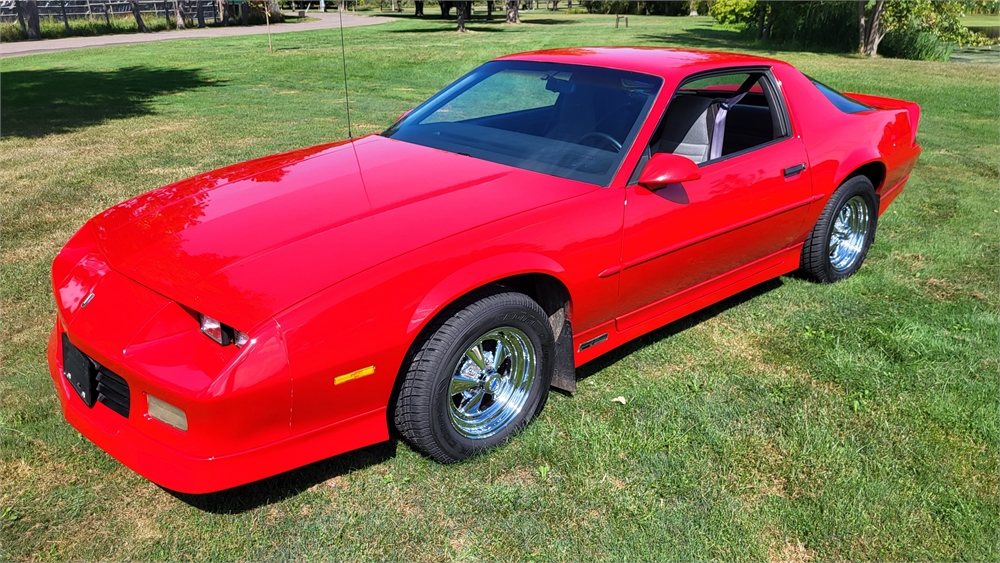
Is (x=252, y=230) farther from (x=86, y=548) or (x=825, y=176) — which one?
(x=825, y=176)

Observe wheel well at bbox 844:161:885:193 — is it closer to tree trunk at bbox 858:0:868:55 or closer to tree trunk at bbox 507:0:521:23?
tree trunk at bbox 858:0:868:55

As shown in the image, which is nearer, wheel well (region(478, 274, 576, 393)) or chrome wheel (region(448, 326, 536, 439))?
chrome wheel (region(448, 326, 536, 439))

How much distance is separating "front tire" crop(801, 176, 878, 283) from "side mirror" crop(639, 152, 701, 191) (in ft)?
5.48

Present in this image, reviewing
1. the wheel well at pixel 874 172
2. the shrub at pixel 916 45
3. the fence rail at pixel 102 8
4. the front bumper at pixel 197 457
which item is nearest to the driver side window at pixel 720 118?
the wheel well at pixel 874 172

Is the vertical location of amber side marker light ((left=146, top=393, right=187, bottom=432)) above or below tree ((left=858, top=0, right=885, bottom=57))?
below

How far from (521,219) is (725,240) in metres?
1.34

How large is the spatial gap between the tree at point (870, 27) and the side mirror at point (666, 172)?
22.8 metres

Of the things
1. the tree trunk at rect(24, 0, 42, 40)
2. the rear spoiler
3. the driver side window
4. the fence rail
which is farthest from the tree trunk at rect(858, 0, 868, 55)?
the fence rail

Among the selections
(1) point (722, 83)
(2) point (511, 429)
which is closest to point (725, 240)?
(1) point (722, 83)

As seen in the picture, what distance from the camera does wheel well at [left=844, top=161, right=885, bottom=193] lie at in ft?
15.5

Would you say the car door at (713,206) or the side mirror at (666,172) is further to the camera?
the car door at (713,206)

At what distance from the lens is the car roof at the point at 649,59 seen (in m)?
3.71

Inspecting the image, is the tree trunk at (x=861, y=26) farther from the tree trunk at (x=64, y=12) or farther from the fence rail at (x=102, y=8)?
the fence rail at (x=102, y=8)

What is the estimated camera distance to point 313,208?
296cm
